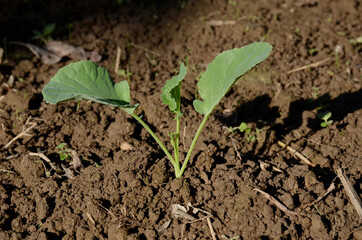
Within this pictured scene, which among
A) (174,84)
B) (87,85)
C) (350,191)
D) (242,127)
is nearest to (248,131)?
(242,127)

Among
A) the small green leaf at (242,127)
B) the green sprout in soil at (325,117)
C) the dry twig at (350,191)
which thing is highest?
the small green leaf at (242,127)

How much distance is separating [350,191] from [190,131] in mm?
958

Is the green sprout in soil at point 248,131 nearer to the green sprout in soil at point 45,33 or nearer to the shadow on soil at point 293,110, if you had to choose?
the shadow on soil at point 293,110

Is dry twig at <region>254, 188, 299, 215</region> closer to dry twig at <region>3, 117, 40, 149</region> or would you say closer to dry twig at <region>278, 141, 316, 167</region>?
dry twig at <region>278, 141, 316, 167</region>

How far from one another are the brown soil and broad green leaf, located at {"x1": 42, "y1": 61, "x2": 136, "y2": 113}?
38cm

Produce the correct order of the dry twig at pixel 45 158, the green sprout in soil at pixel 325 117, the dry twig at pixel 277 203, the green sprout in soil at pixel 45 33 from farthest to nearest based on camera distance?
the green sprout in soil at pixel 45 33 < the green sprout in soil at pixel 325 117 < the dry twig at pixel 45 158 < the dry twig at pixel 277 203

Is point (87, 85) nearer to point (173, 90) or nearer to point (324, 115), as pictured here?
point (173, 90)

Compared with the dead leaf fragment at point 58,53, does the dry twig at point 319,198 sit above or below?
below

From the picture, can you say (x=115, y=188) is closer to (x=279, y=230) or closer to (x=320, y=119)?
(x=279, y=230)

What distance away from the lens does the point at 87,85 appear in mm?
2033

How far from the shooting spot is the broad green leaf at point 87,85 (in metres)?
1.94

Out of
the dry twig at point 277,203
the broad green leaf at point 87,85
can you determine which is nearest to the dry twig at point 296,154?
the dry twig at point 277,203

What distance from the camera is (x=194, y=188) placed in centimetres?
209

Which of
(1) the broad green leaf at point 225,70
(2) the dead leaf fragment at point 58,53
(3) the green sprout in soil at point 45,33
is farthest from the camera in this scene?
(3) the green sprout in soil at point 45,33
